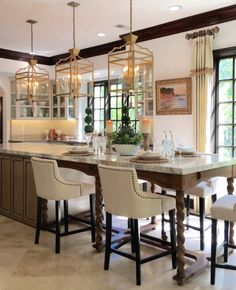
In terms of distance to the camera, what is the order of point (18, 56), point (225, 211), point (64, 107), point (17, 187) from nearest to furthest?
point (225, 211), point (17, 187), point (18, 56), point (64, 107)

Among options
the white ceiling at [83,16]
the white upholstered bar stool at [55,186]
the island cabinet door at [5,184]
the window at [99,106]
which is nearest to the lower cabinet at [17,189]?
the island cabinet door at [5,184]

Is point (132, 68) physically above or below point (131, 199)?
above

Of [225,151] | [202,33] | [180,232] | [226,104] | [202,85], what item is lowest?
[180,232]

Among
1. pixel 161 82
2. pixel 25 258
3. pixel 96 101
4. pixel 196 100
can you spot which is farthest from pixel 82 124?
pixel 25 258

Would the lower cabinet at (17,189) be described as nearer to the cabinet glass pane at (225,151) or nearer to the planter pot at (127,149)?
the planter pot at (127,149)

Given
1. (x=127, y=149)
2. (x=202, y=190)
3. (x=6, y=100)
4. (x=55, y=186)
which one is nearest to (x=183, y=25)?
(x=127, y=149)

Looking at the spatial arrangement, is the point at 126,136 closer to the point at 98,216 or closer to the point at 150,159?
the point at 150,159

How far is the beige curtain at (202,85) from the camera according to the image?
16.3 feet

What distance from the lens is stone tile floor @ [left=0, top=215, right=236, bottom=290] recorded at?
2.85 metres

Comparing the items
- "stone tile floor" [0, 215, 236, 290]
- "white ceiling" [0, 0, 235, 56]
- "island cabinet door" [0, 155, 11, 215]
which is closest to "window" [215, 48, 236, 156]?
"white ceiling" [0, 0, 235, 56]

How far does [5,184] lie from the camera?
491 centimetres

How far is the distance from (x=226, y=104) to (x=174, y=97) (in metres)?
0.85

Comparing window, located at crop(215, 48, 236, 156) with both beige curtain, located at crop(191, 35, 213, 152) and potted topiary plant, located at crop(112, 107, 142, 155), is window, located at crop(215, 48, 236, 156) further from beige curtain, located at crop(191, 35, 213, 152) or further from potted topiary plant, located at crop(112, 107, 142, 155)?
potted topiary plant, located at crop(112, 107, 142, 155)

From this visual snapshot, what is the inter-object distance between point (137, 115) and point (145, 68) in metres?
2.17
